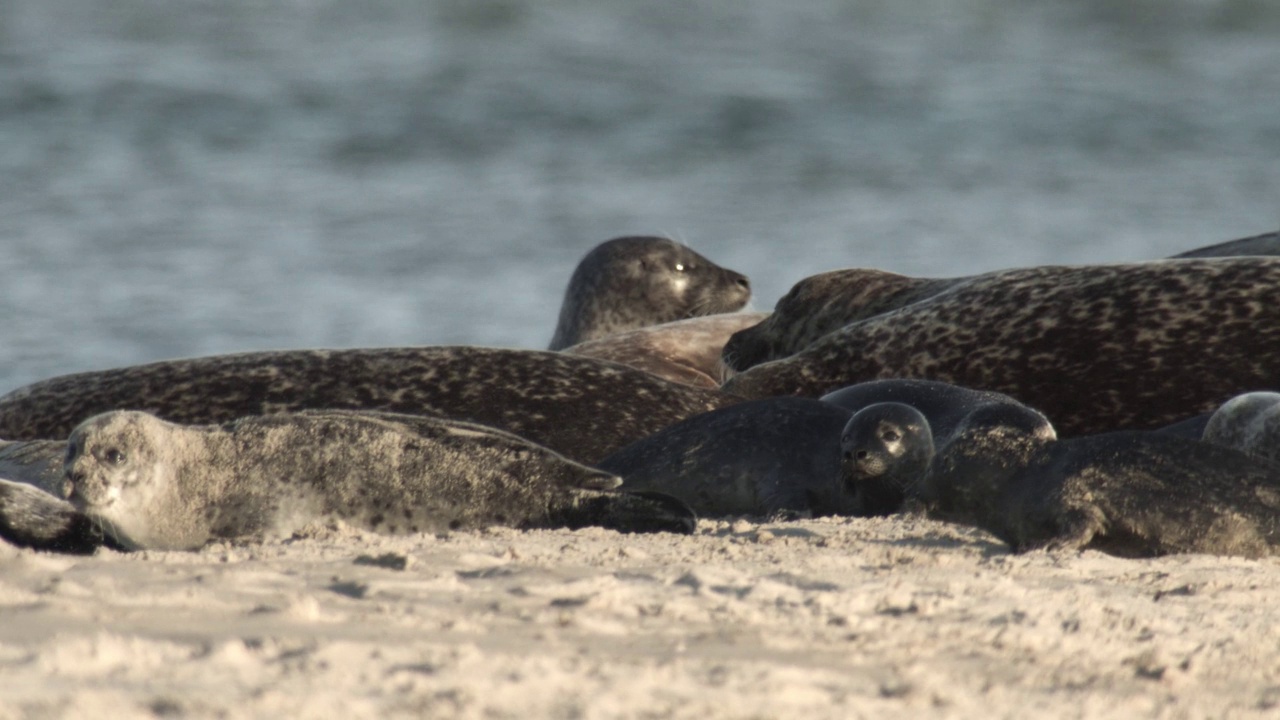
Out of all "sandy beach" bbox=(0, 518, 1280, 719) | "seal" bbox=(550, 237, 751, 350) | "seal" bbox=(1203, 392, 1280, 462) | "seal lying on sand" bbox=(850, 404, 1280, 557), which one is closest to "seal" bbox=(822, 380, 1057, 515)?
"seal lying on sand" bbox=(850, 404, 1280, 557)

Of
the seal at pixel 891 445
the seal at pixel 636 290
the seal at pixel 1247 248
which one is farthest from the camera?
the seal at pixel 636 290

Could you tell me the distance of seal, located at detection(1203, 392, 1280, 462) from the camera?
14.9 feet

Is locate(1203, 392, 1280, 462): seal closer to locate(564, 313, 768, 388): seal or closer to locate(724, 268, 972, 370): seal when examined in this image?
locate(724, 268, 972, 370): seal

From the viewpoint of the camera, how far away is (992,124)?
20.5 meters

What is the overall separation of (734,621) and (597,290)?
300 inches

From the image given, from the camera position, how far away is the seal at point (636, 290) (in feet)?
33.8

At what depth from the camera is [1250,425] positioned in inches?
182

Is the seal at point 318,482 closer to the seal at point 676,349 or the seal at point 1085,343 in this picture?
the seal at point 1085,343

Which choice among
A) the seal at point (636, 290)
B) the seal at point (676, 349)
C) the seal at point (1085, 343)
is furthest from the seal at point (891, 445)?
the seal at point (636, 290)

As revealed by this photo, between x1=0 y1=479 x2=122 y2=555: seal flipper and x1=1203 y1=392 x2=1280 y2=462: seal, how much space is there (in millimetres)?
2817

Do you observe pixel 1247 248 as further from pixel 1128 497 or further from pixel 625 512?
pixel 625 512

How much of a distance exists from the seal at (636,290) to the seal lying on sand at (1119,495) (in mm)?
6189

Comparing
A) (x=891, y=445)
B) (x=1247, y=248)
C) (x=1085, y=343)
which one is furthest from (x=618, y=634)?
(x=1247, y=248)

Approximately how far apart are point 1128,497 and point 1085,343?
237cm
